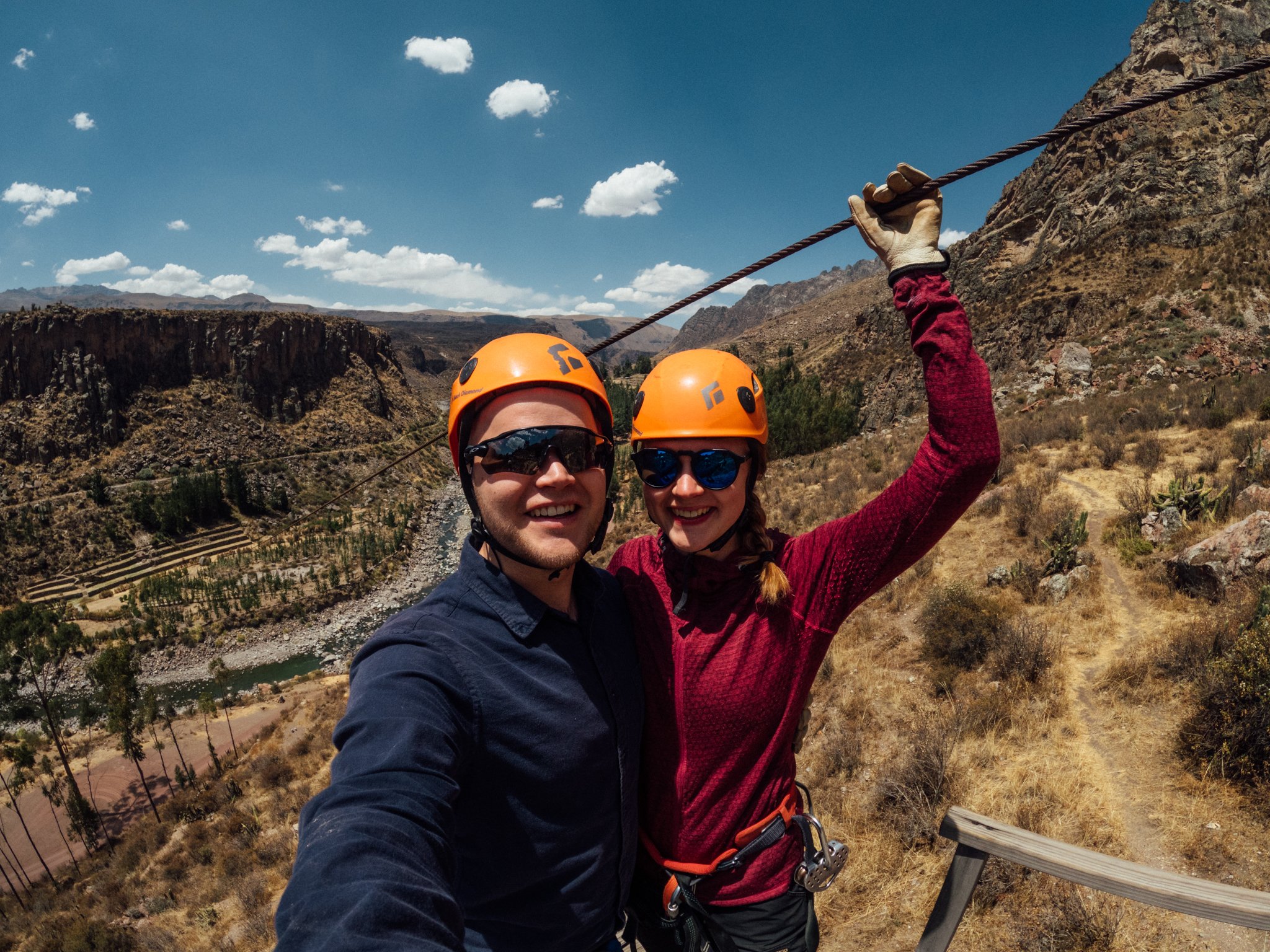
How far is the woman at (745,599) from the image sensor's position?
6.62 feet

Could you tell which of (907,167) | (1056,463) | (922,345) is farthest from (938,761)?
(1056,463)

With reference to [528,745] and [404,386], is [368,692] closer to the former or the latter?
[528,745]

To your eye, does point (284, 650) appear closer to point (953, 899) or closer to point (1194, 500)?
point (1194, 500)

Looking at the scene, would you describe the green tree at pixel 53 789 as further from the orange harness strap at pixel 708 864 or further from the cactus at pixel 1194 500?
the cactus at pixel 1194 500

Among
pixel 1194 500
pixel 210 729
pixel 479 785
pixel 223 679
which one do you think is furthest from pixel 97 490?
pixel 1194 500

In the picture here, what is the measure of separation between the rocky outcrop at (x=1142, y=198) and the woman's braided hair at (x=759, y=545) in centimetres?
4189

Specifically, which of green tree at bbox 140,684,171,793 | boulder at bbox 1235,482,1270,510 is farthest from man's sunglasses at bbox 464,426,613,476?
green tree at bbox 140,684,171,793

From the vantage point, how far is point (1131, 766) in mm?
5086

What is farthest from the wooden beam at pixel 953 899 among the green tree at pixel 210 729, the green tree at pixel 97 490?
the green tree at pixel 97 490

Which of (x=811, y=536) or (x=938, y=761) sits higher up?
(x=811, y=536)

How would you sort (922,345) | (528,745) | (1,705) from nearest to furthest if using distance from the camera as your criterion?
1. (528,745)
2. (922,345)
3. (1,705)

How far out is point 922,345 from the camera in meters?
2.02

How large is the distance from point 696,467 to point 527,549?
0.80 metres

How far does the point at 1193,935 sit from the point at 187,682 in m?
58.3
